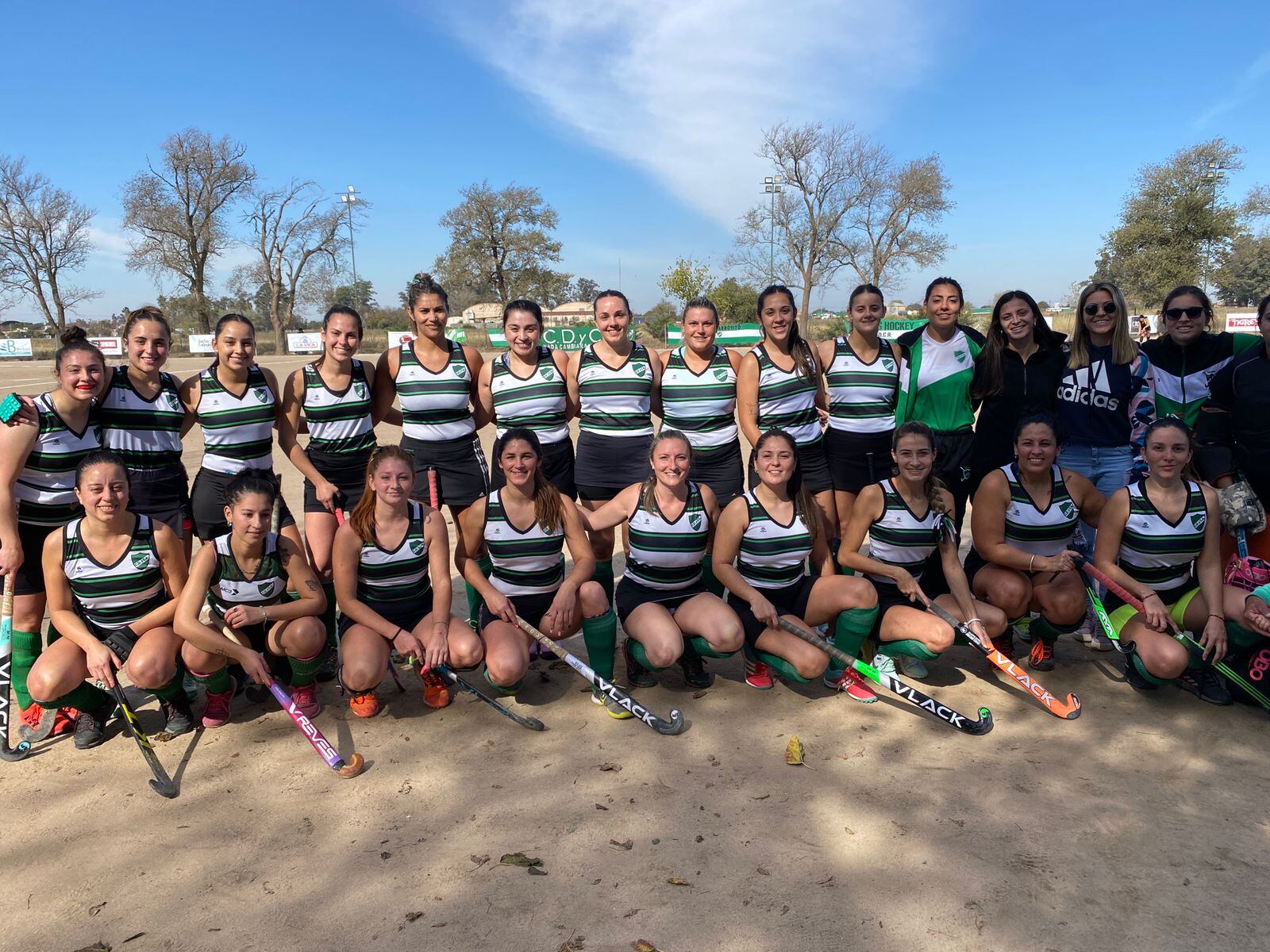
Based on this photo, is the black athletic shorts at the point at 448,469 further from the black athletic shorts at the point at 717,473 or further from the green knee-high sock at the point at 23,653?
the green knee-high sock at the point at 23,653

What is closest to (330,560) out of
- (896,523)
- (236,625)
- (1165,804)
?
(236,625)

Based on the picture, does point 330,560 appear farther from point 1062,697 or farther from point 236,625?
point 1062,697

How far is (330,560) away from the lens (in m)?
4.13

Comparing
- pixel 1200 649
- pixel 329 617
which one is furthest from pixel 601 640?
pixel 1200 649

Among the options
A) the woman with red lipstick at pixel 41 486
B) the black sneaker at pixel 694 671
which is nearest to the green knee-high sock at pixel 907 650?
the black sneaker at pixel 694 671

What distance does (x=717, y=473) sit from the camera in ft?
14.3

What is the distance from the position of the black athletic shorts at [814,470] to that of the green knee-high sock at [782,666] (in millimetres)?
1019

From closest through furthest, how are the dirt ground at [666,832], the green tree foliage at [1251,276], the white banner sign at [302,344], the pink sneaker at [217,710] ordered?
the dirt ground at [666,832] < the pink sneaker at [217,710] < the white banner sign at [302,344] < the green tree foliage at [1251,276]

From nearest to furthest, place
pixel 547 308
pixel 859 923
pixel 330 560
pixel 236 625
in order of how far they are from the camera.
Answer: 1. pixel 859 923
2. pixel 236 625
3. pixel 330 560
4. pixel 547 308

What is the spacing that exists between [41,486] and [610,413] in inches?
104

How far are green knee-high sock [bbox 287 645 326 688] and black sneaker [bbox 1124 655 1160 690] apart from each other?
3.76 meters

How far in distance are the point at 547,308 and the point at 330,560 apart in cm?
4730

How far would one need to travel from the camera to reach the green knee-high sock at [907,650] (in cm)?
375

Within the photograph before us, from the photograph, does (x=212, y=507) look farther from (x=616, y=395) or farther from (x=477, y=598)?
(x=616, y=395)
